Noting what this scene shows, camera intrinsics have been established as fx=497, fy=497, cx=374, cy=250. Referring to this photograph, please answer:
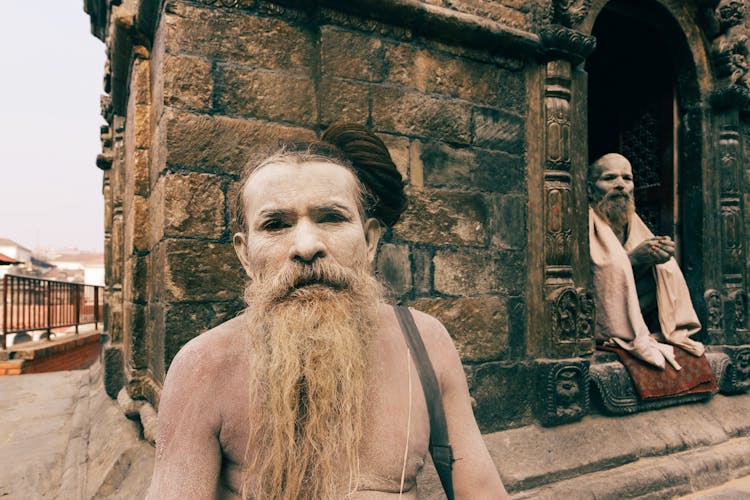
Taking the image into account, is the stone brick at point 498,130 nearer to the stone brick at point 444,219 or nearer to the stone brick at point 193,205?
the stone brick at point 444,219

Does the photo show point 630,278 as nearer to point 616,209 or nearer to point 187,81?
point 616,209

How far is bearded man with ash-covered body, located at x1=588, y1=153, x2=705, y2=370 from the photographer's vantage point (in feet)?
11.4

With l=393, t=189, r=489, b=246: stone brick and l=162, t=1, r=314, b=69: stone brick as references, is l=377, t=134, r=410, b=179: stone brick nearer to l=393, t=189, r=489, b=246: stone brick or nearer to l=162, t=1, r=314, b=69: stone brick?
l=393, t=189, r=489, b=246: stone brick

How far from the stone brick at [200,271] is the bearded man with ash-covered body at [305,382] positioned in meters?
0.93

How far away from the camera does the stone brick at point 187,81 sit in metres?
2.16

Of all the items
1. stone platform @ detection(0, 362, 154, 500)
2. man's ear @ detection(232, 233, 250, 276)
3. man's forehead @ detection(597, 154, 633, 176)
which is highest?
man's forehead @ detection(597, 154, 633, 176)

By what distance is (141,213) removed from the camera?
3346mm

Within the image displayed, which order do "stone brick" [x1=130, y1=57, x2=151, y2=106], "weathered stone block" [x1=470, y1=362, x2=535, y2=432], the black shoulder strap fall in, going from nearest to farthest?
the black shoulder strap
"weathered stone block" [x1=470, y1=362, x2=535, y2=432]
"stone brick" [x1=130, y1=57, x2=151, y2=106]

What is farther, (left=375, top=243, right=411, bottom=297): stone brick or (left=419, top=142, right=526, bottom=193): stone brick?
(left=419, top=142, right=526, bottom=193): stone brick

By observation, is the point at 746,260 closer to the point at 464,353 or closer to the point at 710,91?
the point at 710,91

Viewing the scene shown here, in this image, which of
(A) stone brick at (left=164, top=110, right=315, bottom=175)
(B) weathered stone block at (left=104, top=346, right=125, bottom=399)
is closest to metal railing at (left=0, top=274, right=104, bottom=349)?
(B) weathered stone block at (left=104, top=346, right=125, bottom=399)

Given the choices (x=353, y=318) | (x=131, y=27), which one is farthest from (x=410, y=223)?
(x=131, y=27)

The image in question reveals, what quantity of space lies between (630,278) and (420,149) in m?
Result: 1.89

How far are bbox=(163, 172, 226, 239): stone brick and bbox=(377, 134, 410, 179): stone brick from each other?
873 mm
